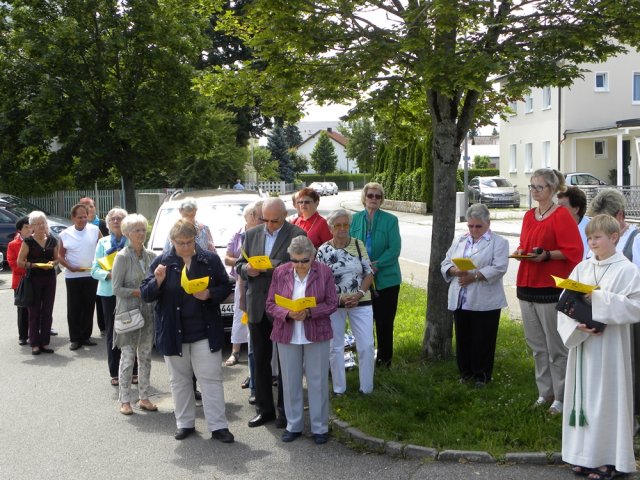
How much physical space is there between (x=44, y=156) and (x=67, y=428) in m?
23.0

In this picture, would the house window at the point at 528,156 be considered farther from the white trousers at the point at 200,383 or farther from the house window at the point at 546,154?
the white trousers at the point at 200,383

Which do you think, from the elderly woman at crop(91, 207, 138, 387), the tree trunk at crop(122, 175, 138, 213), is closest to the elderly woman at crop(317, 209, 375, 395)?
the elderly woman at crop(91, 207, 138, 387)

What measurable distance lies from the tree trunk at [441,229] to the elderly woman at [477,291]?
0.75 m

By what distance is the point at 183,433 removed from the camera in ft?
21.1

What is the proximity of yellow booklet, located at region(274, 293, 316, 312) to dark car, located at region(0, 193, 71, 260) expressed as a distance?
1473 centimetres

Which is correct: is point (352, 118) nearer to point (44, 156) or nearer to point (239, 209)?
point (239, 209)

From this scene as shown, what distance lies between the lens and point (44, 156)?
27.7 metres

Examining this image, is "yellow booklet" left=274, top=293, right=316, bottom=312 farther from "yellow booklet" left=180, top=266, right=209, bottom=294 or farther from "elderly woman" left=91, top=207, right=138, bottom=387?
"elderly woman" left=91, top=207, right=138, bottom=387

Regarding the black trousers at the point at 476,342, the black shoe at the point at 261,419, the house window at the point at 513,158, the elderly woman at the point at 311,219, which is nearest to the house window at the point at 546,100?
the house window at the point at 513,158

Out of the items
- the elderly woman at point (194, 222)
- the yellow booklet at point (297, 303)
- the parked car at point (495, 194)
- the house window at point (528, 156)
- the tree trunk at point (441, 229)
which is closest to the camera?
the yellow booklet at point (297, 303)

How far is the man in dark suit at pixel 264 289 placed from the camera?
6.66 meters

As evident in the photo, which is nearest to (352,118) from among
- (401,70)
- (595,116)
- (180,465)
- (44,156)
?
(401,70)

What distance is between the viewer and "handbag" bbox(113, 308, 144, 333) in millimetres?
7230

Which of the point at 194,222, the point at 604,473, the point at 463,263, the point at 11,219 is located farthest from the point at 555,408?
the point at 11,219
